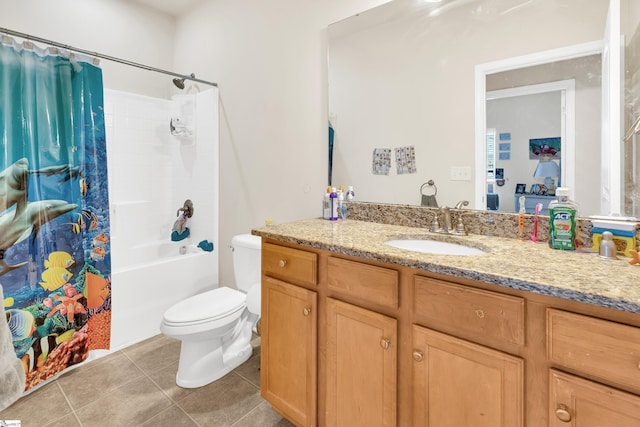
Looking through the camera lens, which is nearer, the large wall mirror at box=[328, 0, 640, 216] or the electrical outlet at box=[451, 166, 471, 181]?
the large wall mirror at box=[328, 0, 640, 216]

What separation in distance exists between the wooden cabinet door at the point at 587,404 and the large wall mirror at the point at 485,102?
710 millimetres

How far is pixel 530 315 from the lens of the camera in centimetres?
80

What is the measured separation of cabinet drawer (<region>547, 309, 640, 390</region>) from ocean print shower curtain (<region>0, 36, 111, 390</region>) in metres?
2.19

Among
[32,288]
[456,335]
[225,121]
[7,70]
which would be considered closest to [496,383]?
[456,335]

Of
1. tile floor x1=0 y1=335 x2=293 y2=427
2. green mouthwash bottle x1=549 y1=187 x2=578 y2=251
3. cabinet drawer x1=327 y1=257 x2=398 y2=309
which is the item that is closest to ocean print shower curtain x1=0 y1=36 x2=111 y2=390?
tile floor x1=0 y1=335 x2=293 y2=427

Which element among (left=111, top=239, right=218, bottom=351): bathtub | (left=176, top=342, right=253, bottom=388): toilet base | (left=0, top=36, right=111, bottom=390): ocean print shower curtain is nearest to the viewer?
(left=0, top=36, right=111, bottom=390): ocean print shower curtain

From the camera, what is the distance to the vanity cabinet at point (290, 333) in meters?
1.27

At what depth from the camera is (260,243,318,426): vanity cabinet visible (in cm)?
127

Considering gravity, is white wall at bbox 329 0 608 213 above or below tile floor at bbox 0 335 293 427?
above

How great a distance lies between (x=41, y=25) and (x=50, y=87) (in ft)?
2.82

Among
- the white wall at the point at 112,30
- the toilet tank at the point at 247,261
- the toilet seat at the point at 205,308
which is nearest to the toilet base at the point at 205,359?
the toilet seat at the point at 205,308

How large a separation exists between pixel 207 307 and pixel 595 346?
5.45 feet

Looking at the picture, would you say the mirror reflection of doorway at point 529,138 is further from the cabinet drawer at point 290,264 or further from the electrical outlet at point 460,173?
the cabinet drawer at point 290,264

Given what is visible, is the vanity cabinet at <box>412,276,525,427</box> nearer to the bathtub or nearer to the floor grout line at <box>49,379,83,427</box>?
the floor grout line at <box>49,379,83,427</box>
